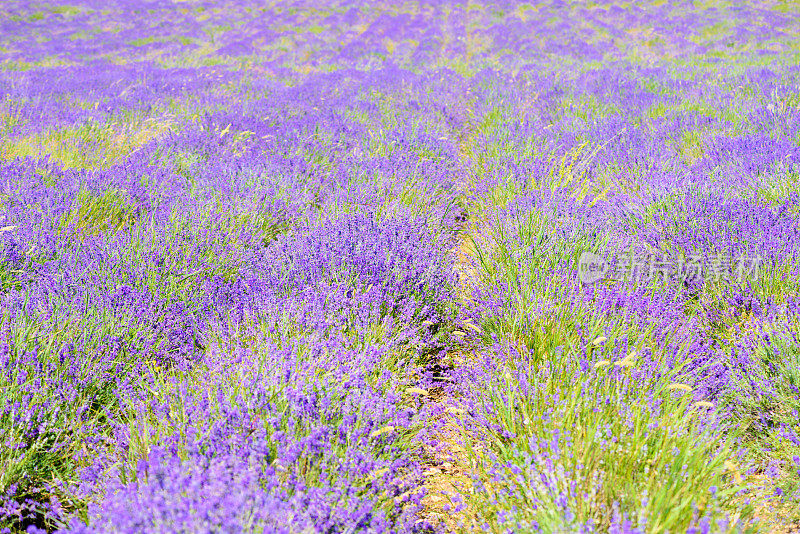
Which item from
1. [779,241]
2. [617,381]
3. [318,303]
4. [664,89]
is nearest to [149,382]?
[318,303]

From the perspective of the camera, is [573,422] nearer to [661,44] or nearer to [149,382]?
[149,382]

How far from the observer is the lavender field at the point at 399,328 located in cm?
122

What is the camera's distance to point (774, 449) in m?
1.56

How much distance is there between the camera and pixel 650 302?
1.96 meters

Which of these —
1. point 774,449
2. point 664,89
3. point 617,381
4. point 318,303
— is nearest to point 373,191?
point 318,303

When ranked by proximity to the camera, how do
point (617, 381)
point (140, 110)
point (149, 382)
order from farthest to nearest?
point (140, 110) → point (149, 382) → point (617, 381)

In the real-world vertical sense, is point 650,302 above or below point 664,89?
below

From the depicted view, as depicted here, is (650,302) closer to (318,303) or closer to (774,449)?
(774,449)

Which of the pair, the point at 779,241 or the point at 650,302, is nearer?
the point at 650,302

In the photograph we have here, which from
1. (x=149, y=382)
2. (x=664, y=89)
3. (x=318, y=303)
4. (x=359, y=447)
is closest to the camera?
(x=359, y=447)

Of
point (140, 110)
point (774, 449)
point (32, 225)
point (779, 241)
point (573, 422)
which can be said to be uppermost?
point (140, 110)

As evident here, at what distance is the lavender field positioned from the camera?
1.22 meters

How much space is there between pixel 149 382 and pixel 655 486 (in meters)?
1.73

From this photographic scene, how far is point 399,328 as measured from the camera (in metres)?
2.02
